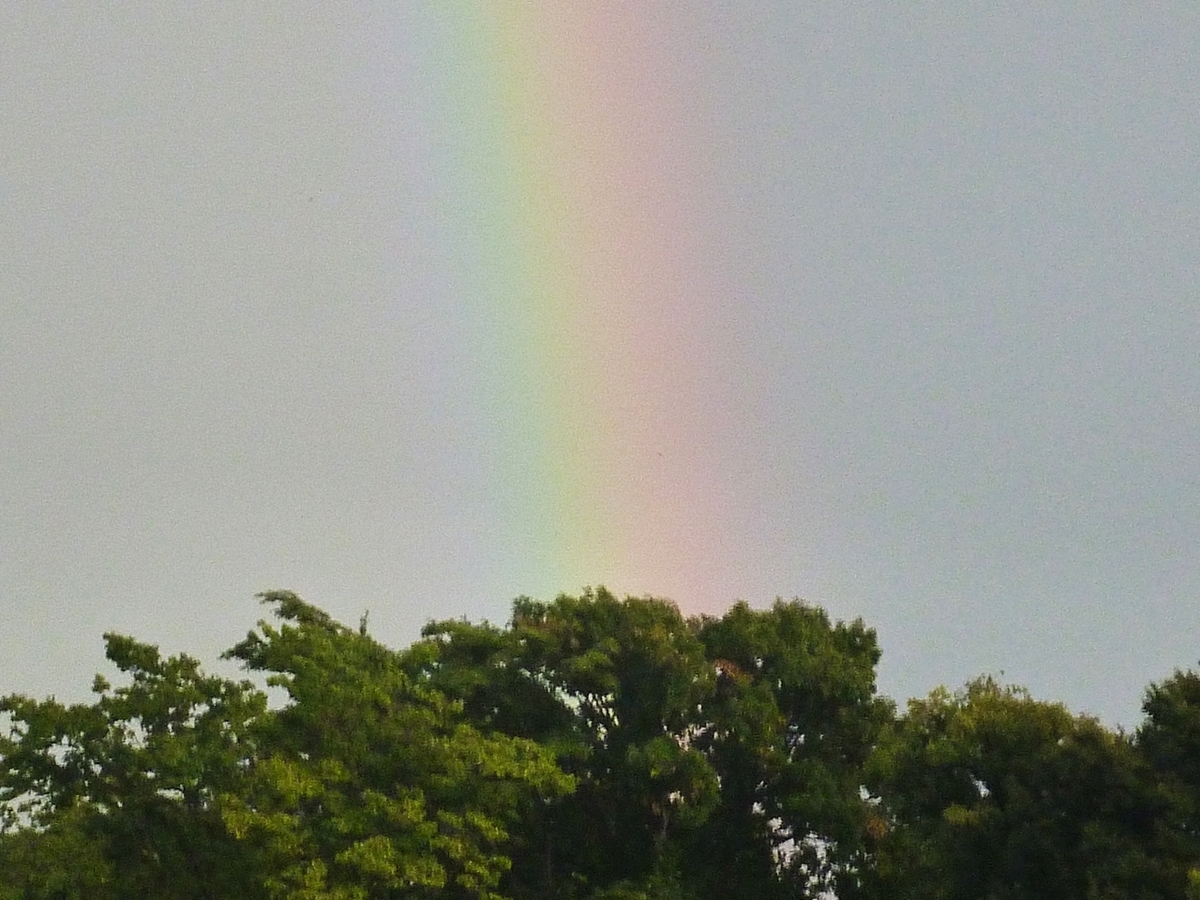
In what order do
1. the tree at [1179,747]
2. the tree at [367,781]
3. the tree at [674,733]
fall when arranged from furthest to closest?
the tree at [674,733] → the tree at [367,781] → the tree at [1179,747]

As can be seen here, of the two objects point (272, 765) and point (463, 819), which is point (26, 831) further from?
point (463, 819)

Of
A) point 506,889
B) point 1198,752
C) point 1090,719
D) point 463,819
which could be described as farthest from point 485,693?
point 1198,752

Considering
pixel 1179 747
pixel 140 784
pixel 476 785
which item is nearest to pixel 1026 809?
pixel 1179 747

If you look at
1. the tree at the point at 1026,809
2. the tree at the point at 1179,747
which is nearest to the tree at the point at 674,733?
the tree at the point at 1026,809

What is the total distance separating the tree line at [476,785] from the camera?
79.4 feet

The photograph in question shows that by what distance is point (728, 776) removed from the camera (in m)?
36.7

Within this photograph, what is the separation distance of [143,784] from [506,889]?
1288 centimetres

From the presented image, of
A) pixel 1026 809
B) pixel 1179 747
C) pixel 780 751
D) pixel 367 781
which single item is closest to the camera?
pixel 1179 747

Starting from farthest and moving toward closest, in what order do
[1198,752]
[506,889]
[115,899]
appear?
[506,889], [115,899], [1198,752]

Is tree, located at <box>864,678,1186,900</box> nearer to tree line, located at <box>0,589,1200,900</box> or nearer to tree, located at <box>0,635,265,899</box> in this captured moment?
tree line, located at <box>0,589,1200,900</box>

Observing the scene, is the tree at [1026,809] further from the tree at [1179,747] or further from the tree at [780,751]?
the tree at [780,751]

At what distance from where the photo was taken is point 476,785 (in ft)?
90.9

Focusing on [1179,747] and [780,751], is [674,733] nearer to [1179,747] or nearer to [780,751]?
[780,751]

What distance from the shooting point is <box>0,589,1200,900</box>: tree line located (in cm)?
2420
